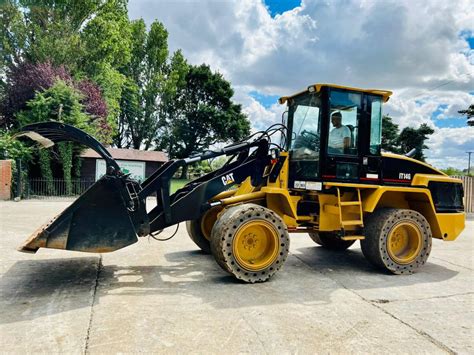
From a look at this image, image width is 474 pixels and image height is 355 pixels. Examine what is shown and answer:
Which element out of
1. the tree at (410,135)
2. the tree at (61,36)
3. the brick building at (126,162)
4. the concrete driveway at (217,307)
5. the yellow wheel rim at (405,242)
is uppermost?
the tree at (61,36)

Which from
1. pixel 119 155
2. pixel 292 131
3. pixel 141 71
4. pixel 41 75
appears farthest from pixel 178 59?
pixel 292 131

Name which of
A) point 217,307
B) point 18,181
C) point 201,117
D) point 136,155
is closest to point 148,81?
point 201,117

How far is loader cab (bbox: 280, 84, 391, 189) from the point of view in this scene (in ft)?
19.1

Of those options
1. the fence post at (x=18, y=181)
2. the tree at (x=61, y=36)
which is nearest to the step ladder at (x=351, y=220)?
the fence post at (x=18, y=181)

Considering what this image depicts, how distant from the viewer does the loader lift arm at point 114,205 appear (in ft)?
14.9

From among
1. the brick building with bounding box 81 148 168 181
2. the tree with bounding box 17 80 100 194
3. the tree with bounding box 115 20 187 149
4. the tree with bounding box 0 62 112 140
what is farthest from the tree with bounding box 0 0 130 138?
the tree with bounding box 115 20 187 149

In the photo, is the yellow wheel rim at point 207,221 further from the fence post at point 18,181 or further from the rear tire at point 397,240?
the fence post at point 18,181

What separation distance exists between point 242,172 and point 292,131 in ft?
3.68

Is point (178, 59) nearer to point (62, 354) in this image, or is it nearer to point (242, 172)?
point (242, 172)

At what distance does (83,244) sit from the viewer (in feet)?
15.1

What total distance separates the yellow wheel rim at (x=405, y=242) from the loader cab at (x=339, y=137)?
879mm

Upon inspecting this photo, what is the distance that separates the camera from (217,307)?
13.8 feet

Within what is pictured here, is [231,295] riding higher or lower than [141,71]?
lower

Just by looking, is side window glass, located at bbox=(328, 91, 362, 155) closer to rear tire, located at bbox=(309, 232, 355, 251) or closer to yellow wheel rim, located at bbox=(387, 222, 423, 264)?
yellow wheel rim, located at bbox=(387, 222, 423, 264)
